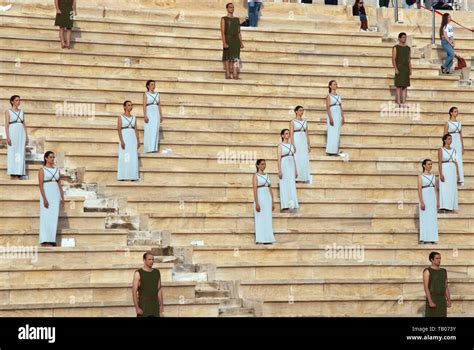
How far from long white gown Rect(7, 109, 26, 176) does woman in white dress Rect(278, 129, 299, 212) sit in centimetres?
411

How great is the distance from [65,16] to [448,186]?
326 inches

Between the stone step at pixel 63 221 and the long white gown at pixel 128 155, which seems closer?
the stone step at pixel 63 221

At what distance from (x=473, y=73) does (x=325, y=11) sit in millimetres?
4218

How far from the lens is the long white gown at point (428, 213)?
78.2ft

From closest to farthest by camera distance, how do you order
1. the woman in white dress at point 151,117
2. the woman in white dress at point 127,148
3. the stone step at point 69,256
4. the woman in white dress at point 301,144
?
the stone step at point 69,256 → the woman in white dress at point 127,148 → the woman in white dress at point 301,144 → the woman in white dress at point 151,117

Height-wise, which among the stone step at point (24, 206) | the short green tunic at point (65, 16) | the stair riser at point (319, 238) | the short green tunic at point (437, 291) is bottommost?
the short green tunic at point (437, 291)

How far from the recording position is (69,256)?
2161 centimetres

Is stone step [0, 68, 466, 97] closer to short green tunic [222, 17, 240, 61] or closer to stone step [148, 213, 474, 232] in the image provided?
short green tunic [222, 17, 240, 61]

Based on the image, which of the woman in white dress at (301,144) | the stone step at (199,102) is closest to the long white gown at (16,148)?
the stone step at (199,102)

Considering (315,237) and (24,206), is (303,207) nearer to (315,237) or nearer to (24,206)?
(315,237)

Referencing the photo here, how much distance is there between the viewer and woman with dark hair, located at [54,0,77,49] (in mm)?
28062

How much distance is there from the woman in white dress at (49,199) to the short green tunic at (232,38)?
683cm

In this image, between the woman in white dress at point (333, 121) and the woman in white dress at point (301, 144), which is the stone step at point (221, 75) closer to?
the woman in white dress at point (333, 121)

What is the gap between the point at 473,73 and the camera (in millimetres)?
30859
